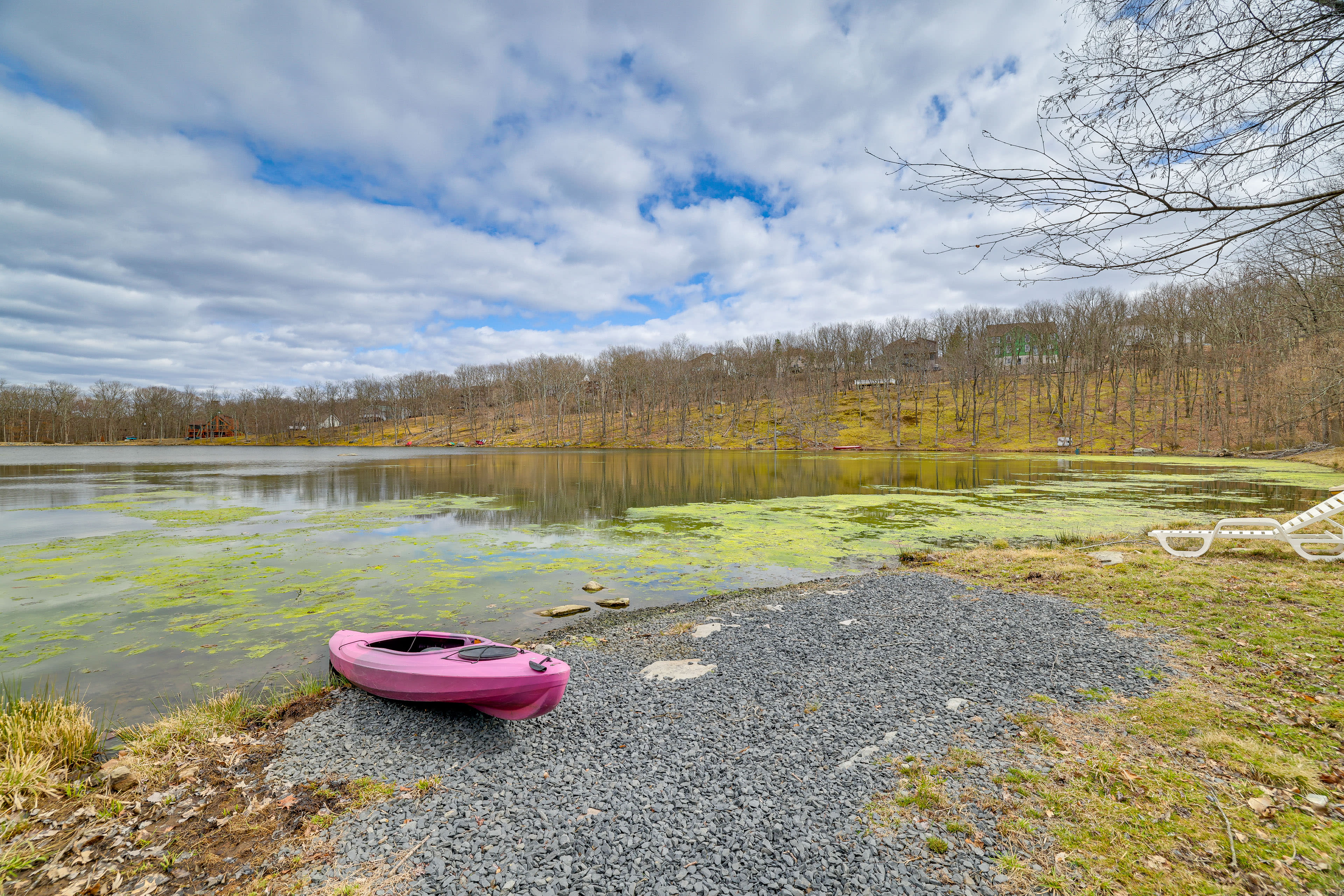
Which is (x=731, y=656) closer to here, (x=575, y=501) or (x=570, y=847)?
(x=570, y=847)

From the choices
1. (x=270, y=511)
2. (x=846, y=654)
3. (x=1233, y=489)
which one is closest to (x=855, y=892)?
(x=846, y=654)

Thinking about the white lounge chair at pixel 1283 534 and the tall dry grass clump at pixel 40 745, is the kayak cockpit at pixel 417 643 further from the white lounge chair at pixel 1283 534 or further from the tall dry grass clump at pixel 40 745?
the white lounge chair at pixel 1283 534

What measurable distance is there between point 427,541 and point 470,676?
43.5 ft

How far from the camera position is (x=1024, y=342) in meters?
81.4

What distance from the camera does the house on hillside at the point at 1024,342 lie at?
76500 millimetres

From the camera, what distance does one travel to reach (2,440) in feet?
352

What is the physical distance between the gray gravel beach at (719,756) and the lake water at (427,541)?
3689 mm

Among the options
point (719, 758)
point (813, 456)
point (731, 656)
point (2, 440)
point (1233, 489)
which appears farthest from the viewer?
point (2, 440)

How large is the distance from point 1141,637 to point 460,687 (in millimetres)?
8720

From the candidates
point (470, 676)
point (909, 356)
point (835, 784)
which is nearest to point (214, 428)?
point (909, 356)

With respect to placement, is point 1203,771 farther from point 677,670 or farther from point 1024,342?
point 1024,342

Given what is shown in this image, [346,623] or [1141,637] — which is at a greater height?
[1141,637]

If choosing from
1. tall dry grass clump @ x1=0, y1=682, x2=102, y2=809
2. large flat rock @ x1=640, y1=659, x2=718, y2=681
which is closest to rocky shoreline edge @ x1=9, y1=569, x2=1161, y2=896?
large flat rock @ x1=640, y1=659, x2=718, y2=681

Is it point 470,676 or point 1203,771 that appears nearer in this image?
point 1203,771
